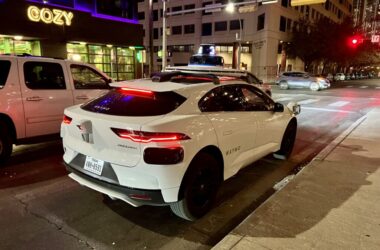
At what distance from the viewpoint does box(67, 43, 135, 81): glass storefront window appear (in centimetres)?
A: 2050

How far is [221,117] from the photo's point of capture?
13.8 ft

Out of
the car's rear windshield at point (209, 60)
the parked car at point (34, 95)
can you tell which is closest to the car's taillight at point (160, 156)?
the parked car at point (34, 95)

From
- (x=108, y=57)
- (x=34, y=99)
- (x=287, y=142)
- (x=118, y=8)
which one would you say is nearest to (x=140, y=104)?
(x=34, y=99)

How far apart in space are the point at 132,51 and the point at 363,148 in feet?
66.0

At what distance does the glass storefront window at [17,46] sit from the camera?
17.1m

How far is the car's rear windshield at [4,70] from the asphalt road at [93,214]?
1522 mm

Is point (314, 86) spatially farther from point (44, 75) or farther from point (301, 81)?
point (44, 75)

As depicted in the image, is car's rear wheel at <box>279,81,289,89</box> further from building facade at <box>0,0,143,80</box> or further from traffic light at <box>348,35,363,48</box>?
building facade at <box>0,0,143,80</box>

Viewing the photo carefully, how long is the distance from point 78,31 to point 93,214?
1759 centimetres

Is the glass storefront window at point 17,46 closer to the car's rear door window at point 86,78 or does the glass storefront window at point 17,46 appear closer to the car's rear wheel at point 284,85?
the car's rear door window at point 86,78

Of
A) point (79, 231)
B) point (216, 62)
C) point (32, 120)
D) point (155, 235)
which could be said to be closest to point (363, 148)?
point (155, 235)

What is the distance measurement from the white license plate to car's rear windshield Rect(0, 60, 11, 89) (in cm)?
298

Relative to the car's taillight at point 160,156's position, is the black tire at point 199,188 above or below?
below

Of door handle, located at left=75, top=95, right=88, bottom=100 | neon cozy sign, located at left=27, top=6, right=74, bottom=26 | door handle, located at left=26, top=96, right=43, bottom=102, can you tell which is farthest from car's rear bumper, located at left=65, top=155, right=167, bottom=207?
neon cozy sign, located at left=27, top=6, right=74, bottom=26
